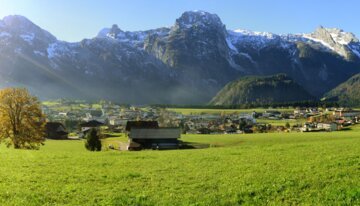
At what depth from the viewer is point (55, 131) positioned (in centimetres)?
14938

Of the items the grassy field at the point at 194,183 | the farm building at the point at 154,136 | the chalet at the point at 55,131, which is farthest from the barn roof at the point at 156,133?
the grassy field at the point at 194,183

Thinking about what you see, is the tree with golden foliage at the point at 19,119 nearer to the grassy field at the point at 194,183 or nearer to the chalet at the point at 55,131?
the grassy field at the point at 194,183

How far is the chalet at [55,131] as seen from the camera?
5837 inches

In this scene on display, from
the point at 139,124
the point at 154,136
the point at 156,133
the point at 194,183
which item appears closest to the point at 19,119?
the point at 154,136

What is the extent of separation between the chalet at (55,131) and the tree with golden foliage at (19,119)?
246ft

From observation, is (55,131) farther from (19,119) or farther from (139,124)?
(19,119)

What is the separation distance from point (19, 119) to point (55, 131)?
77.8 m

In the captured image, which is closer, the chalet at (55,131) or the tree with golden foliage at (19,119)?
the tree with golden foliage at (19,119)

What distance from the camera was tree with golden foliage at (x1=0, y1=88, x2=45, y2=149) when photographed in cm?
7212

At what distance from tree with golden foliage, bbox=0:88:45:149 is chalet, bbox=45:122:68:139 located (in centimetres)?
7490

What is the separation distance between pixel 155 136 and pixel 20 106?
133ft

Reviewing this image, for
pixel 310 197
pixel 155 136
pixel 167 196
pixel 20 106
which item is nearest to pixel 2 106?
pixel 20 106

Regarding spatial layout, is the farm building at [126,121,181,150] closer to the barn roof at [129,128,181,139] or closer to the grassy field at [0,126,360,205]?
the barn roof at [129,128,181,139]

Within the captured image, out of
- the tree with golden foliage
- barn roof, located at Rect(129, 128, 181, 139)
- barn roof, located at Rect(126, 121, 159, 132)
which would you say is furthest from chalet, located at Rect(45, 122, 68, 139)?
the tree with golden foliage
